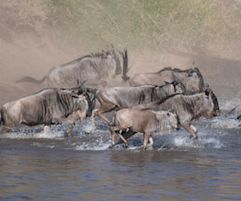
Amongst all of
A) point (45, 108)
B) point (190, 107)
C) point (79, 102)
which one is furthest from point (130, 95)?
point (190, 107)

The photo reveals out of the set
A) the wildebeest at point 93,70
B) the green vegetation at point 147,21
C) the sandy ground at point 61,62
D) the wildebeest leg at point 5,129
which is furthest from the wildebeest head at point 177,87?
the green vegetation at point 147,21

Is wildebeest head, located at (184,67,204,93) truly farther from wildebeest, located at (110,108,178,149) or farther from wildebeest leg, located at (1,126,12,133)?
wildebeest, located at (110,108,178,149)

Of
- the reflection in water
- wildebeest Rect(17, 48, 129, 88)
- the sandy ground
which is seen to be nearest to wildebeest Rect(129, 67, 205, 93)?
wildebeest Rect(17, 48, 129, 88)

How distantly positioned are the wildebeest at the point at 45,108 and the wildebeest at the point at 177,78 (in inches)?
173

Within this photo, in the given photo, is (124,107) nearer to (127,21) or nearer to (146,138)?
(146,138)

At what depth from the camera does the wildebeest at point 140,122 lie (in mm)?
13773

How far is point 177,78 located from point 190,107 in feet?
17.7

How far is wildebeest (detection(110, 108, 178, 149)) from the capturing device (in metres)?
13.8

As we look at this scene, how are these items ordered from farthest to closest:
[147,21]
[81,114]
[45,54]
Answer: [147,21], [45,54], [81,114]

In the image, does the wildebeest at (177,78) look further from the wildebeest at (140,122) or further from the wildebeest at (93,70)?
the wildebeest at (140,122)

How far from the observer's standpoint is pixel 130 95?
56.0ft

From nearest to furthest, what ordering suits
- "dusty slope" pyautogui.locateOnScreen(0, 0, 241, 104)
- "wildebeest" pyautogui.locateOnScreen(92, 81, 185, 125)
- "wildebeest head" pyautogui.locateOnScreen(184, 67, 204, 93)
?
1. "wildebeest" pyautogui.locateOnScreen(92, 81, 185, 125)
2. "wildebeest head" pyautogui.locateOnScreen(184, 67, 204, 93)
3. "dusty slope" pyautogui.locateOnScreen(0, 0, 241, 104)

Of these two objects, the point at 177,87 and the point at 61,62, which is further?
the point at 61,62

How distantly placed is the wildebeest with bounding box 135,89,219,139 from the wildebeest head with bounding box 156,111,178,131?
1.50ft
